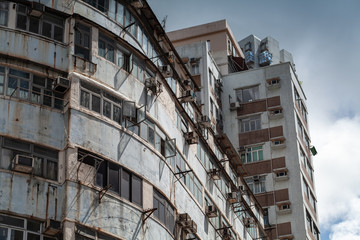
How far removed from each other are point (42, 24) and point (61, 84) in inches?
94.6

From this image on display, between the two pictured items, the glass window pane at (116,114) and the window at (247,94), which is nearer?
the glass window pane at (116,114)

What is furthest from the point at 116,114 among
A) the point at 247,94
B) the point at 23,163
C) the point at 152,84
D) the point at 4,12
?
the point at 247,94

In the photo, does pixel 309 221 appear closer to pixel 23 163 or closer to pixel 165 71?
pixel 165 71

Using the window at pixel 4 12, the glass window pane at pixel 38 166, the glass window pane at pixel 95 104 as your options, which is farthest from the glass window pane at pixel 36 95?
the window at pixel 4 12

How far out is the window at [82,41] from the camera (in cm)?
2447

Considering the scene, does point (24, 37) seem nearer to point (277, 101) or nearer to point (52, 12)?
point (52, 12)

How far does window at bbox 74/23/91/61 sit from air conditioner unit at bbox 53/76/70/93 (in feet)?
5.25

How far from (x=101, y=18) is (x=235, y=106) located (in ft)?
92.3

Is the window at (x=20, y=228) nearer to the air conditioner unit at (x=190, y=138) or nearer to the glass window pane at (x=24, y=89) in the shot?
the glass window pane at (x=24, y=89)

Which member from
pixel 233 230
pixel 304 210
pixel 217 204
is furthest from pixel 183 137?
pixel 304 210

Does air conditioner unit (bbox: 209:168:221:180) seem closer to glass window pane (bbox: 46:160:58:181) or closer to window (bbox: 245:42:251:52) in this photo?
glass window pane (bbox: 46:160:58:181)

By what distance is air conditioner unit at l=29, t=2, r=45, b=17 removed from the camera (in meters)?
23.7

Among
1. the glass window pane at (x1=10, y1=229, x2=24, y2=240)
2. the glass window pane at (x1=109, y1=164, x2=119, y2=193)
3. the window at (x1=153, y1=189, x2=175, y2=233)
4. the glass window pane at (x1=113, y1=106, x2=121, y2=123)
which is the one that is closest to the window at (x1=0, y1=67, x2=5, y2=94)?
the glass window pane at (x1=113, y1=106, x2=121, y2=123)

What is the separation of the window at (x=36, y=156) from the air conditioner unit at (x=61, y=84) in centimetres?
200
